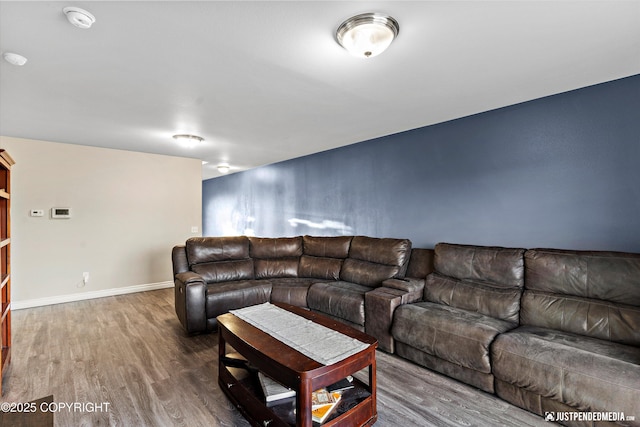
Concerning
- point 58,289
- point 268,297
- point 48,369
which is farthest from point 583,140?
point 58,289

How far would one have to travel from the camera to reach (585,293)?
2.31m

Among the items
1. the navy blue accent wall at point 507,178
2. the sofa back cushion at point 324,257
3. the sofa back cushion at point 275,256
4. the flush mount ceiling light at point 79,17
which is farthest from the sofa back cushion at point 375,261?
the flush mount ceiling light at point 79,17

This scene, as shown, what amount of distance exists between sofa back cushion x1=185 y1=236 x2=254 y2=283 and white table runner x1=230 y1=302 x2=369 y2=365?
1504mm

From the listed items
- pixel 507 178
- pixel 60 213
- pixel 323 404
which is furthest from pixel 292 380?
pixel 60 213

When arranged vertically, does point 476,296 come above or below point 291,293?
above

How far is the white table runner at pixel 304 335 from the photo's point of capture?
1774 mm

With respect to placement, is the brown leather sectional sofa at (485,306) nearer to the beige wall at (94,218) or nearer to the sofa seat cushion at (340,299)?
the sofa seat cushion at (340,299)

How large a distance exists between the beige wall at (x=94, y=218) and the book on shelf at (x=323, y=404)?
4.63m

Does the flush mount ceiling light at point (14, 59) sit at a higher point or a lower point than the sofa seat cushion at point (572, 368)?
higher

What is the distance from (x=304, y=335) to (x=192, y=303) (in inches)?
69.7

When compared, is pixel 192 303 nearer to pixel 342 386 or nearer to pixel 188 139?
pixel 342 386

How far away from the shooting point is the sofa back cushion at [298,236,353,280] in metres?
4.13

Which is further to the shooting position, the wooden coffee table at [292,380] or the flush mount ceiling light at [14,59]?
the flush mount ceiling light at [14,59]

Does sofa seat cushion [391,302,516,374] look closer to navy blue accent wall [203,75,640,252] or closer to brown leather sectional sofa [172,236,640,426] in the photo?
brown leather sectional sofa [172,236,640,426]
